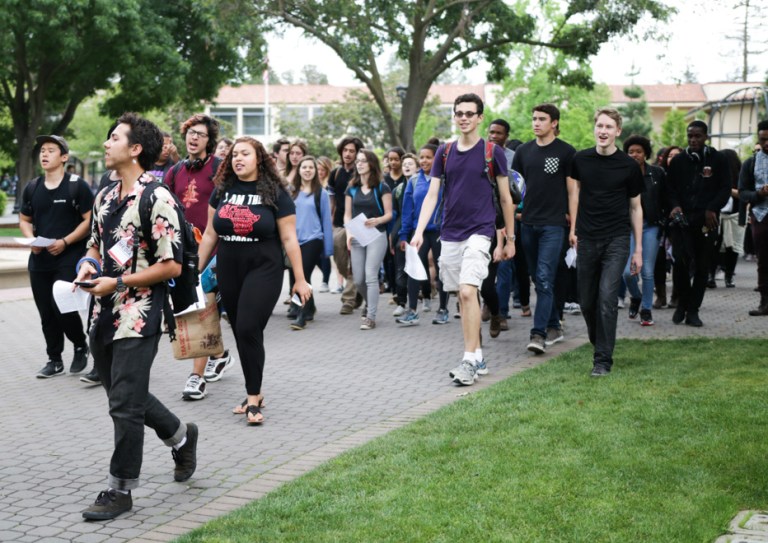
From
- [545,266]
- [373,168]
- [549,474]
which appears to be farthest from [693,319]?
[549,474]

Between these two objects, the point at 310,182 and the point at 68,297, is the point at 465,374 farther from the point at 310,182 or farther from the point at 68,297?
the point at 310,182

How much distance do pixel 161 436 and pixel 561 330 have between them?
6.04 meters

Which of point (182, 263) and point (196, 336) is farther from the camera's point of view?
point (196, 336)

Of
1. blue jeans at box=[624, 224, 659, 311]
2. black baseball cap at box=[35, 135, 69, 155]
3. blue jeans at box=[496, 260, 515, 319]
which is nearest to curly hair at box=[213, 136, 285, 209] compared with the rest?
black baseball cap at box=[35, 135, 69, 155]

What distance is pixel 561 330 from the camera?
10883 millimetres

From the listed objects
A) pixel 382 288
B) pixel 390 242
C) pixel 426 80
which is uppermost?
pixel 426 80

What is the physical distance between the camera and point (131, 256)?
5207 mm

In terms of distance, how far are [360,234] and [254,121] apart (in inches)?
3759

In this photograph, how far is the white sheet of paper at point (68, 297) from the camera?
535 centimetres

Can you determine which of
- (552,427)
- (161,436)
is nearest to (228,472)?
(161,436)

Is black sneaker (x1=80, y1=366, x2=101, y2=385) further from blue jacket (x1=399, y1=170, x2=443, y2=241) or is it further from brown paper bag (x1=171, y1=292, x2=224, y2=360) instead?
blue jacket (x1=399, y1=170, x2=443, y2=241)

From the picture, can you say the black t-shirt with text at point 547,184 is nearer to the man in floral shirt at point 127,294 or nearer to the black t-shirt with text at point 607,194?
the black t-shirt with text at point 607,194

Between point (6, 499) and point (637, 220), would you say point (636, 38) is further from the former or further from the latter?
point (6, 499)

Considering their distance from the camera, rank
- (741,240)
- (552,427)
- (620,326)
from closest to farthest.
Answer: (552,427) < (620,326) < (741,240)
